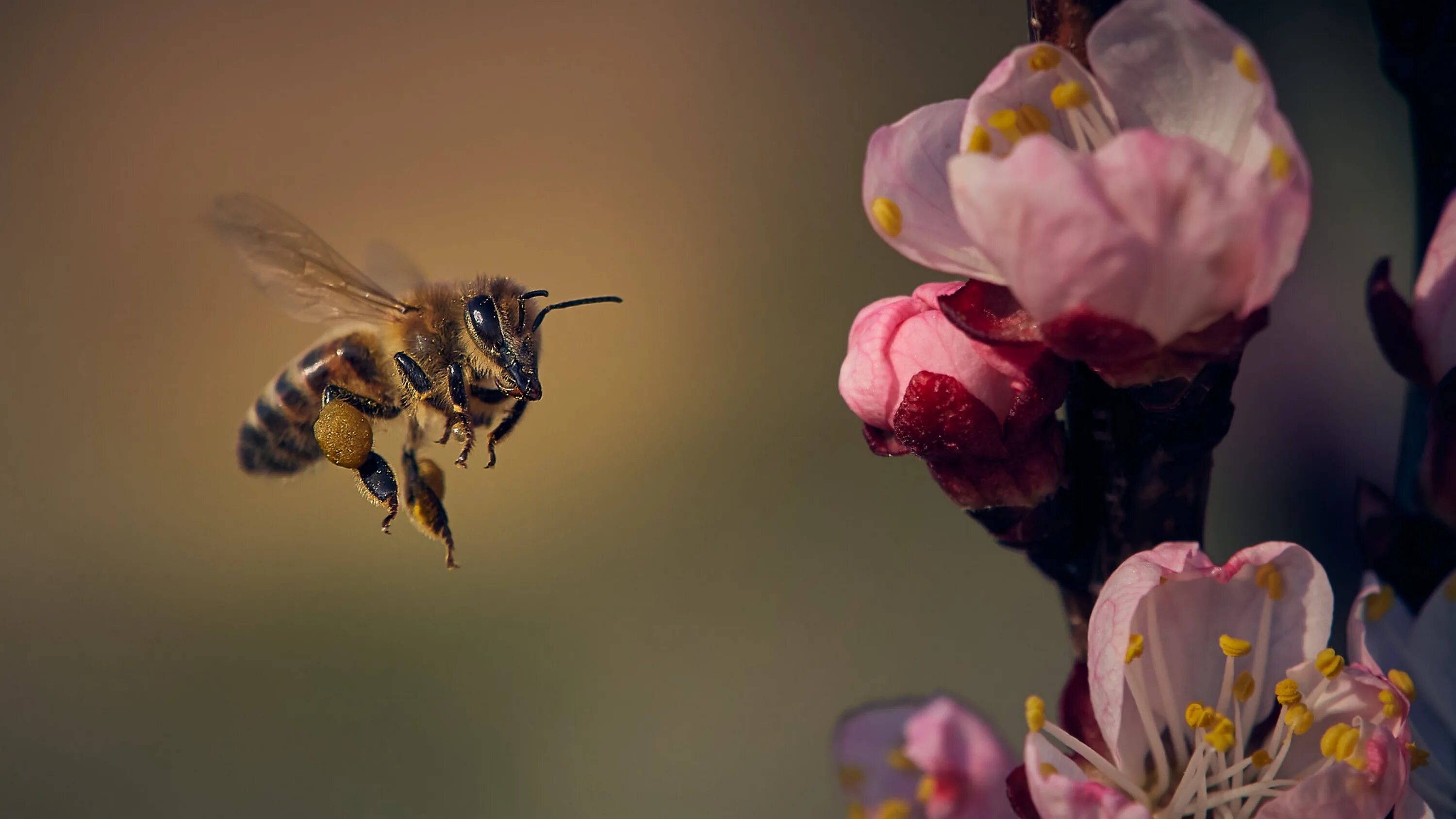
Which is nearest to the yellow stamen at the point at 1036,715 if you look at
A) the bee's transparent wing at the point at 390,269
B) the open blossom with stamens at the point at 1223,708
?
the open blossom with stamens at the point at 1223,708

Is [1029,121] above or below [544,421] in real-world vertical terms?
above

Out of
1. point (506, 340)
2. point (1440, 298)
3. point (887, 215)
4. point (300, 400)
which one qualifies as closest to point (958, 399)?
point (887, 215)

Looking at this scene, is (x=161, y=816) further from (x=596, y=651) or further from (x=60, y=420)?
(x=60, y=420)

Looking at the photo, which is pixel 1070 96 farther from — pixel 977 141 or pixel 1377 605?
pixel 1377 605

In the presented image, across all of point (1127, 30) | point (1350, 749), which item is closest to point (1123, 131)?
point (1127, 30)

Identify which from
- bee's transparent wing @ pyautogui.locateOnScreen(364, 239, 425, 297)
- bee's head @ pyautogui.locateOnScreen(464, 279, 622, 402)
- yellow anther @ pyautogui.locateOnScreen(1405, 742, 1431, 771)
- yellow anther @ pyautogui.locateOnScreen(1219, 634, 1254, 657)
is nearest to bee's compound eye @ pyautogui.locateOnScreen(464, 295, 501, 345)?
bee's head @ pyautogui.locateOnScreen(464, 279, 622, 402)

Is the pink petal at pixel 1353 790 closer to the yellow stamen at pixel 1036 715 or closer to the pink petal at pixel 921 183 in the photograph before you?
the yellow stamen at pixel 1036 715
